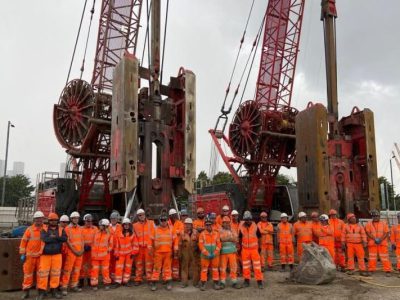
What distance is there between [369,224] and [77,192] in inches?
523

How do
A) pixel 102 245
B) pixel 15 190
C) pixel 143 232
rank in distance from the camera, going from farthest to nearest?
pixel 15 190 → pixel 143 232 → pixel 102 245

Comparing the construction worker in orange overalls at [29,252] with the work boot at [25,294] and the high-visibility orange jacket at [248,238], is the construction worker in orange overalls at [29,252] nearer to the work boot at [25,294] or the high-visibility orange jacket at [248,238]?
the work boot at [25,294]

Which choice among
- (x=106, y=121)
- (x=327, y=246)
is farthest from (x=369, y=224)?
(x=106, y=121)

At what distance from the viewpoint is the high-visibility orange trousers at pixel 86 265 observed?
9.31 m

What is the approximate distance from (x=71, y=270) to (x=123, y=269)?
3.80 feet

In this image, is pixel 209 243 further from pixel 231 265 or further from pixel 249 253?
pixel 249 253

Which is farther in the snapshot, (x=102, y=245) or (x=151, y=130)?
(x=151, y=130)

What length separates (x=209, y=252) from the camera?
8.95 m

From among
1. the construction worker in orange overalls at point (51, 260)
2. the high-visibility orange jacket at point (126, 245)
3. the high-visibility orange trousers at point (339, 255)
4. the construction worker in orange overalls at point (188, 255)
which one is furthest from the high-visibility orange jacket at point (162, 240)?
the high-visibility orange trousers at point (339, 255)

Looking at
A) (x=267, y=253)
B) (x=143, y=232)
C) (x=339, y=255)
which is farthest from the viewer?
(x=267, y=253)

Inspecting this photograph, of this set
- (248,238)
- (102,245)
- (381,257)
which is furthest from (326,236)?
(102,245)

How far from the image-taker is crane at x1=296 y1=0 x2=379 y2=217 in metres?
13.3

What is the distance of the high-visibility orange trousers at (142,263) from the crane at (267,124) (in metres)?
12.3

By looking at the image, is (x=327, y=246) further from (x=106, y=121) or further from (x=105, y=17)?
(x=105, y=17)
